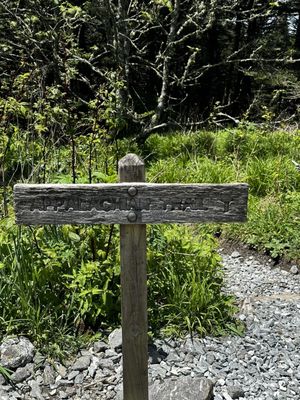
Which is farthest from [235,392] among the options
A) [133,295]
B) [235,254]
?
[235,254]

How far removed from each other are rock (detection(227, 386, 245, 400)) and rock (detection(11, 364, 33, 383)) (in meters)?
1.16

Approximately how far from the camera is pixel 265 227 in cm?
517

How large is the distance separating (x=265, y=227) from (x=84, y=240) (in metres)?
2.56

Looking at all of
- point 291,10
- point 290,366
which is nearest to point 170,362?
point 290,366

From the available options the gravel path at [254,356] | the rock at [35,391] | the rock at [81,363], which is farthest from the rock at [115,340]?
the rock at [35,391]

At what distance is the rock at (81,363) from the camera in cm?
282

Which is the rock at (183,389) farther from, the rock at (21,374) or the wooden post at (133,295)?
the rock at (21,374)

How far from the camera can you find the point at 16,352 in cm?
283

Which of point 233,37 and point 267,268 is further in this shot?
point 233,37

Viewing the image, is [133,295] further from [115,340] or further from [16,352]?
[16,352]

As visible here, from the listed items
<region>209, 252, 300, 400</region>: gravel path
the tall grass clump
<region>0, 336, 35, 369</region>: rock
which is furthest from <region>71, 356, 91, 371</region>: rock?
<region>209, 252, 300, 400</region>: gravel path

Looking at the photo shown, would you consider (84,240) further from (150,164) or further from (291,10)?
(291,10)

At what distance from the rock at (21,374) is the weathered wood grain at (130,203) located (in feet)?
Answer: 4.01

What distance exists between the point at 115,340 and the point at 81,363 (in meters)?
0.26
